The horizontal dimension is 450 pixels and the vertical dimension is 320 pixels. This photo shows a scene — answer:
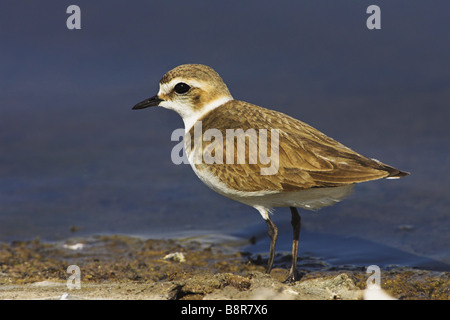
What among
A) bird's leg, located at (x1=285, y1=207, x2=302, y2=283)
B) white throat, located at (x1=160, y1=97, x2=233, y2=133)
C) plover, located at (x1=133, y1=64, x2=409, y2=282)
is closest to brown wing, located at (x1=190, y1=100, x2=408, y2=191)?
plover, located at (x1=133, y1=64, x2=409, y2=282)

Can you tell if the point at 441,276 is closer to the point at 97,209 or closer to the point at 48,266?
the point at 48,266

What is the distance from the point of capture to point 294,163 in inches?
262

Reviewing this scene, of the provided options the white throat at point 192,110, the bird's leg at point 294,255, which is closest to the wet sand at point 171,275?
the bird's leg at point 294,255

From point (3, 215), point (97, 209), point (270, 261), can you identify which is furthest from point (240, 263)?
point (3, 215)

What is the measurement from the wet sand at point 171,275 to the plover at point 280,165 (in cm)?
82

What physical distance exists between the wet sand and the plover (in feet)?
2.68

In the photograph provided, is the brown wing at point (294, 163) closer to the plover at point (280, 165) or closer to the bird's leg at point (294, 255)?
the plover at point (280, 165)

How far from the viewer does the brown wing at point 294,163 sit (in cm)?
652

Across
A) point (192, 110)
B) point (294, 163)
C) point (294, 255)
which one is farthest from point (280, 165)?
point (192, 110)

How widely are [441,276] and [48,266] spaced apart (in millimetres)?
4562

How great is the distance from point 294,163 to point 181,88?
1.73m

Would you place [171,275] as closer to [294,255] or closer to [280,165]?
[294,255]

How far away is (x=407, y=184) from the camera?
9.81 m

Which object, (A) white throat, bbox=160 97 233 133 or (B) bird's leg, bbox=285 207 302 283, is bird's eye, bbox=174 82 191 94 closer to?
(A) white throat, bbox=160 97 233 133
